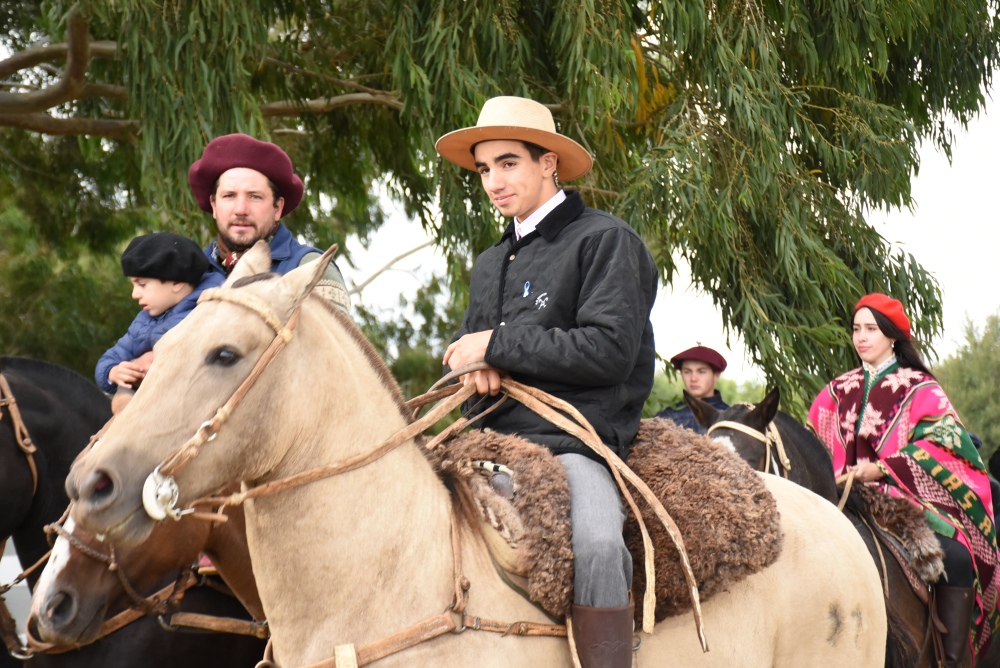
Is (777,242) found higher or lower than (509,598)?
higher

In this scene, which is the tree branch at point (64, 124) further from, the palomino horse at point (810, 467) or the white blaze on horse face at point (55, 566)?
the white blaze on horse face at point (55, 566)

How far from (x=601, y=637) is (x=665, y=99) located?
5.96 metres

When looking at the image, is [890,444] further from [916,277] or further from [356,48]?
[356,48]

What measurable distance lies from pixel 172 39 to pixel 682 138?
10.9ft

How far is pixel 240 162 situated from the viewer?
11.8ft

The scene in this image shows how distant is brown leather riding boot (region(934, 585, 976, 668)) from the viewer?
16.4 ft

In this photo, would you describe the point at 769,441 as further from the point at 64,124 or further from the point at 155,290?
the point at 64,124

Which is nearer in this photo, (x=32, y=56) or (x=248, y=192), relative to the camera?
(x=248, y=192)

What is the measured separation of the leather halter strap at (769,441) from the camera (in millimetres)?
4656

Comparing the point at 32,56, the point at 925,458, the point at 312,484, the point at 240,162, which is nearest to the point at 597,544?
the point at 312,484

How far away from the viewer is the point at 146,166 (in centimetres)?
614

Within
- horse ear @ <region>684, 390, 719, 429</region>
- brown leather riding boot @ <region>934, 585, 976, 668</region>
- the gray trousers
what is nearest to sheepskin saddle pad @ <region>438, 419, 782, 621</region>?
the gray trousers

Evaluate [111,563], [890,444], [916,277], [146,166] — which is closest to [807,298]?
[916,277]

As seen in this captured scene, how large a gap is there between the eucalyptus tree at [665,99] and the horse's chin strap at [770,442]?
7.28 ft
